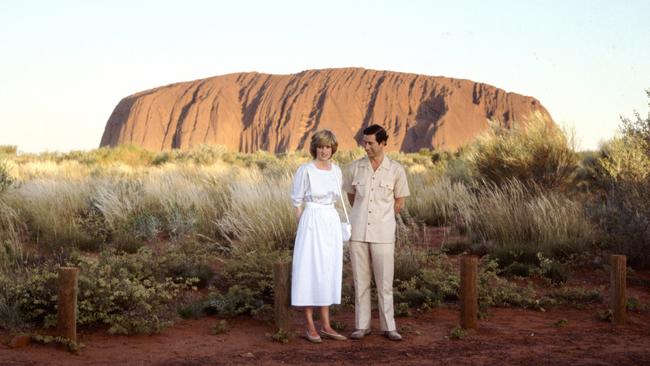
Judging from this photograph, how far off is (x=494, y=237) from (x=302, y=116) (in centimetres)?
6182

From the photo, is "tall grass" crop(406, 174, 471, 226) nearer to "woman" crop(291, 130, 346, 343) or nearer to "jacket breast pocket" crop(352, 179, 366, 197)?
"jacket breast pocket" crop(352, 179, 366, 197)

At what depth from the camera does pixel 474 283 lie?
694 cm

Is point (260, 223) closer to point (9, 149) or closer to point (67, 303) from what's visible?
point (67, 303)

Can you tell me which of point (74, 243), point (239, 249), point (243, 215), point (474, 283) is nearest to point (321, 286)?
point (474, 283)

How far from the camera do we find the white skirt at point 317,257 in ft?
20.7

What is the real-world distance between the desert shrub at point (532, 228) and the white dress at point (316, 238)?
15.1 ft

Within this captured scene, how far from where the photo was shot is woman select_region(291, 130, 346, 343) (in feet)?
20.7

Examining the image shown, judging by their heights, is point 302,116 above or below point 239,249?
above

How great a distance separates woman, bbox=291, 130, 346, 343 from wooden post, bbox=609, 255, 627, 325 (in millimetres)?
2912

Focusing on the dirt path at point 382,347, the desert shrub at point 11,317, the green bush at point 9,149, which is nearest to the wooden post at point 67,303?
the dirt path at point 382,347

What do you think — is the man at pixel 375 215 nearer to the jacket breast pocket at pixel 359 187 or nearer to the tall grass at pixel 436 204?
the jacket breast pocket at pixel 359 187

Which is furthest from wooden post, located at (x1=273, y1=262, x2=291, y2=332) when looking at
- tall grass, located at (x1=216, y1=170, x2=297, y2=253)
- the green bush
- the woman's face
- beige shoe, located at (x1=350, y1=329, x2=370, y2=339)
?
the green bush

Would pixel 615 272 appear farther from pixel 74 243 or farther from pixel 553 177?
pixel 553 177

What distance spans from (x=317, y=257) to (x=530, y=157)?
10.3 metres
